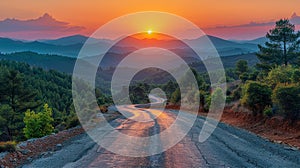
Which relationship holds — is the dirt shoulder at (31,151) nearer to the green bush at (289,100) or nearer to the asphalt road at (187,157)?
the asphalt road at (187,157)

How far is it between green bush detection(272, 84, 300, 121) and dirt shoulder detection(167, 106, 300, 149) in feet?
2.17

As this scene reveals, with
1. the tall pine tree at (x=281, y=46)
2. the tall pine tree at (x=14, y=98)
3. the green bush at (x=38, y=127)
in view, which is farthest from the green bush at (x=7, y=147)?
the tall pine tree at (x=281, y=46)

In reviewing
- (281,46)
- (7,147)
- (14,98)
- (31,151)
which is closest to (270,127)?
(31,151)

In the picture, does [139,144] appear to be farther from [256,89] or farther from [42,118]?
[256,89]

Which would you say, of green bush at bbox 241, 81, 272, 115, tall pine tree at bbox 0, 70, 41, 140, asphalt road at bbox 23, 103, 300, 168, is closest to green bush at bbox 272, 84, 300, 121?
green bush at bbox 241, 81, 272, 115

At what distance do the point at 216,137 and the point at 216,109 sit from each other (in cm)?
2111

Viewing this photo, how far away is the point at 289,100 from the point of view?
780 inches

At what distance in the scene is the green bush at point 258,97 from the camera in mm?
24234

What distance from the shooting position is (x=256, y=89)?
24.6m

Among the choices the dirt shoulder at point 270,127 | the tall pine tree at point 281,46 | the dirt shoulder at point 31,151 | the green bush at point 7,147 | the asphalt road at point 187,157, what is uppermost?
the tall pine tree at point 281,46

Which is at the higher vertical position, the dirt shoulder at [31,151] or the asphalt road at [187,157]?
the dirt shoulder at [31,151]

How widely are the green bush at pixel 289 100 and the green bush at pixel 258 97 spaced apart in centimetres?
358

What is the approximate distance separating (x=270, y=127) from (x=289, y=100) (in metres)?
2.37

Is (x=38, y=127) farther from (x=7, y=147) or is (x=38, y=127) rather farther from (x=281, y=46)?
(x=281, y=46)
